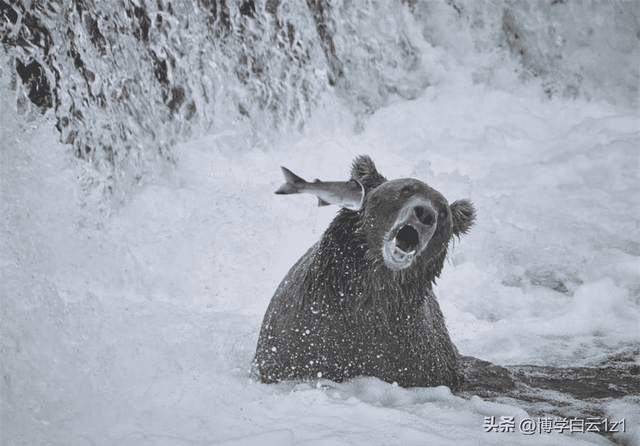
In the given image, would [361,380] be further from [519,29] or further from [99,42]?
[519,29]

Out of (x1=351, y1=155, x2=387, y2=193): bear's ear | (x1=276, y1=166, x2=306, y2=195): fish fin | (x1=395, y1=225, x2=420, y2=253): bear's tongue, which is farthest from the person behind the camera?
(x1=351, y1=155, x2=387, y2=193): bear's ear

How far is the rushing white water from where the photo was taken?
256 centimetres

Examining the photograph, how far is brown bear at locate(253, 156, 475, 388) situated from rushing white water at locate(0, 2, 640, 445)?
0.17 m

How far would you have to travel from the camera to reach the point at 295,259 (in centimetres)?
647

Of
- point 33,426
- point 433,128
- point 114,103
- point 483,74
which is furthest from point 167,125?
point 483,74

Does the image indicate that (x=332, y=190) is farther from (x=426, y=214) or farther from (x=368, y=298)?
(x=368, y=298)

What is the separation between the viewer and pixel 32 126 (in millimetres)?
5297

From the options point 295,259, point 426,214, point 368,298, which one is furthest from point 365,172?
point 295,259

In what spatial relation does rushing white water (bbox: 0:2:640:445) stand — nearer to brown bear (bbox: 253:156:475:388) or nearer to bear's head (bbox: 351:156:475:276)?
brown bear (bbox: 253:156:475:388)

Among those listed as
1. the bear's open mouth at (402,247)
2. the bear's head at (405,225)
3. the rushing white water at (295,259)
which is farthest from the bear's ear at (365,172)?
the rushing white water at (295,259)

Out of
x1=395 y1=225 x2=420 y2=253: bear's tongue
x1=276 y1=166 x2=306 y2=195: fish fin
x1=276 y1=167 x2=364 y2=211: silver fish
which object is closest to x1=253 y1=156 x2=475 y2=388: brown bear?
x1=395 y1=225 x2=420 y2=253: bear's tongue

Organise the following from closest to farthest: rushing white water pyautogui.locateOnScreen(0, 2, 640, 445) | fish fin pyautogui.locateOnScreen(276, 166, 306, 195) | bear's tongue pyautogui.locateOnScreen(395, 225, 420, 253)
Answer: rushing white water pyautogui.locateOnScreen(0, 2, 640, 445) < fish fin pyautogui.locateOnScreen(276, 166, 306, 195) < bear's tongue pyautogui.locateOnScreen(395, 225, 420, 253)

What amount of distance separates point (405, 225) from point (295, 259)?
3.73 meters

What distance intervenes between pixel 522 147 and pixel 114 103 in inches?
252
